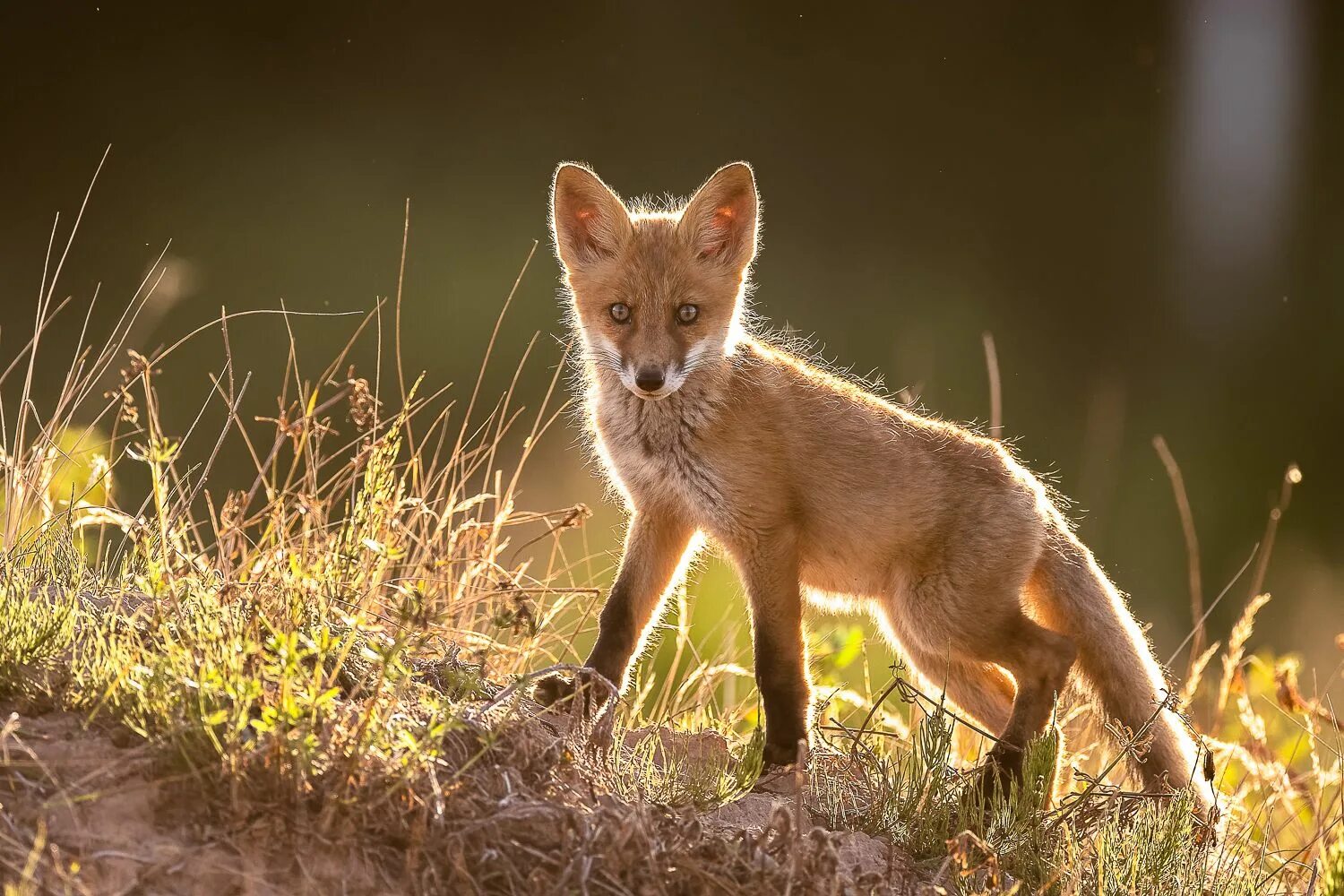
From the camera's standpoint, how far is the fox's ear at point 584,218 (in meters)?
3.61

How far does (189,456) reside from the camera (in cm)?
897

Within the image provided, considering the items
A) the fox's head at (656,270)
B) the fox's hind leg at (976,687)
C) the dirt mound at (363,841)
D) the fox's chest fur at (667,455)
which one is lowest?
the fox's hind leg at (976,687)

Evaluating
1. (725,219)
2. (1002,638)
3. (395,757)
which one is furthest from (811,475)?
(395,757)

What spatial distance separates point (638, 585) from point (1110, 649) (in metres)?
1.33

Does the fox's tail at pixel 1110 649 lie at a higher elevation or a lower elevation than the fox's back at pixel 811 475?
lower

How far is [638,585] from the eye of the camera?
3.50 m

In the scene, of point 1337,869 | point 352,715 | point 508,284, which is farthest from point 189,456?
point 1337,869

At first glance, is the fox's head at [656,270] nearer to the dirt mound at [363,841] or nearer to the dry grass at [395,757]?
the dry grass at [395,757]

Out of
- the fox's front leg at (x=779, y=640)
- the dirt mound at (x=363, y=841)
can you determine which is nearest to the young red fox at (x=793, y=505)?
the fox's front leg at (x=779, y=640)

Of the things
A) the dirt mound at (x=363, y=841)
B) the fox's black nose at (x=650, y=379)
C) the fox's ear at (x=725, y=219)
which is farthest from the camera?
the fox's ear at (x=725, y=219)

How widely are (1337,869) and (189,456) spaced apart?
8028mm

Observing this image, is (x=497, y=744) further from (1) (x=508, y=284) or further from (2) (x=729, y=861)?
(1) (x=508, y=284)

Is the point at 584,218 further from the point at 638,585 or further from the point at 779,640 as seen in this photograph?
the point at 779,640

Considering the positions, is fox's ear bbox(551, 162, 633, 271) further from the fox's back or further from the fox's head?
the fox's back
